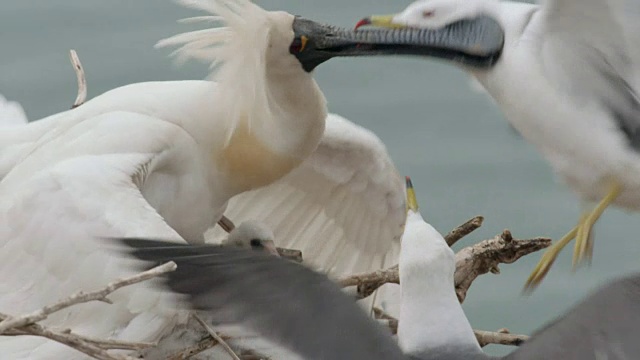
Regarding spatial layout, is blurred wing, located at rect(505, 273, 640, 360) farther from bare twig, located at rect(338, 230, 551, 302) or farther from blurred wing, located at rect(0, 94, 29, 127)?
blurred wing, located at rect(0, 94, 29, 127)

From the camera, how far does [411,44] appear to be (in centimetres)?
490

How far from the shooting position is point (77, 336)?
4.04 metres

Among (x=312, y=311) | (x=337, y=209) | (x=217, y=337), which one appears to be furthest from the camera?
(x=337, y=209)

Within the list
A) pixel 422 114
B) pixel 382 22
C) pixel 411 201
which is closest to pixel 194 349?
pixel 411 201

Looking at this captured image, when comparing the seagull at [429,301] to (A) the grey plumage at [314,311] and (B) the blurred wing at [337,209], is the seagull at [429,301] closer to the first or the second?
(A) the grey plumage at [314,311]

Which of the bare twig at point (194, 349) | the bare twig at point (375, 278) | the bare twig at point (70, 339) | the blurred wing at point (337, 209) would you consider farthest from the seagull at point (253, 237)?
the bare twig at point (70, 339)

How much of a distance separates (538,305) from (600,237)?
0.35 m

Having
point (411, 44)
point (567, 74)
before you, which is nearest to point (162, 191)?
point (411, 44)

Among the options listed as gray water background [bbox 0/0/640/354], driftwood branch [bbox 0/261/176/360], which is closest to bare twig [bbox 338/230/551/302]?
driftwood branch [bbox 0/261/176/360]

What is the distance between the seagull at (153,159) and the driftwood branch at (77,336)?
1.06 feet

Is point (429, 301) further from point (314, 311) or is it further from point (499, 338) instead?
point (499, 338)

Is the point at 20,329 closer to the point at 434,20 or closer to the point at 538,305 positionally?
the point at 434,20

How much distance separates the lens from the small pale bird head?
196 inches

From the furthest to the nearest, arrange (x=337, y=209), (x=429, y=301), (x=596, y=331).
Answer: (x=337, y=209), (x=429, y=301), (x=596, y=331)
